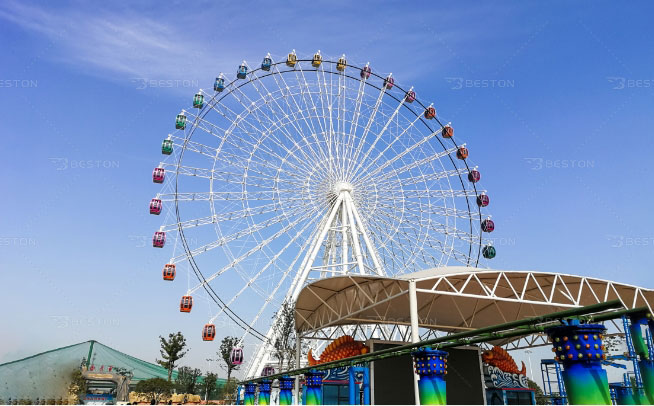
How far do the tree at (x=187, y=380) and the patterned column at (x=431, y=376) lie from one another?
6252cm

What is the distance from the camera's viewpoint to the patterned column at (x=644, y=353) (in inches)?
225

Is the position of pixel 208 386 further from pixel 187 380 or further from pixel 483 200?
pixel 483 200

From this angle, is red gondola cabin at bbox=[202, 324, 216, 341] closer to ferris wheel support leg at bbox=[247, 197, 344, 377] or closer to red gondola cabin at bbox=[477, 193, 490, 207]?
ferris wheel support leg at bbox=[247, 197, 344, 377]

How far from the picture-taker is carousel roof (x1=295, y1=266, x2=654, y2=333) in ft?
69.4

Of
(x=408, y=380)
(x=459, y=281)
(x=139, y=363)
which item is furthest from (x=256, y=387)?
(x=139, y=363)

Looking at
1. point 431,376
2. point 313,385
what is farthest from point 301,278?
point 431,376

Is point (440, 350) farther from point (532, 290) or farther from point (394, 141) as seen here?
point (394, 141)

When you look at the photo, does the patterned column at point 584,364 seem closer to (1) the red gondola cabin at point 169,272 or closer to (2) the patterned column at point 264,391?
(2) the patterned column at point 264,391

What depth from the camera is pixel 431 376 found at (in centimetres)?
777

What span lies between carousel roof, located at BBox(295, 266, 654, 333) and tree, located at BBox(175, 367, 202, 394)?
41.9 meters

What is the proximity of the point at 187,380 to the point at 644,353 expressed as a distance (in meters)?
69.2

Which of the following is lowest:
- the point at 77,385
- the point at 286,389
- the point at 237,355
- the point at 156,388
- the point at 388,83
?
the point at 156,388

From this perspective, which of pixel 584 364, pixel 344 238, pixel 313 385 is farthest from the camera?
pixel 344 238

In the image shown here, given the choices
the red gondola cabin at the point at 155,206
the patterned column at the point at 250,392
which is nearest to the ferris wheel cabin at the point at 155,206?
the red gondola cabin at the point at 155,206
